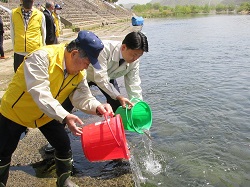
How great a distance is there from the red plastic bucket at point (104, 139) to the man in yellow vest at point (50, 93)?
0.16 metres

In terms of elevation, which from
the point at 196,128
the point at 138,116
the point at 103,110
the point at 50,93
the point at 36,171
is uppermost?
the point at 50,93

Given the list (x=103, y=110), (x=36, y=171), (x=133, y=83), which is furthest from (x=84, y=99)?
(x=36, y=171)

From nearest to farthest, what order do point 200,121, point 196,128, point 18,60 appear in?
point 18,60 → point 196,128 → point 200,121

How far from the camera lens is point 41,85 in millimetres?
2275

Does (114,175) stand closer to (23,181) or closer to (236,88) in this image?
(23,181)

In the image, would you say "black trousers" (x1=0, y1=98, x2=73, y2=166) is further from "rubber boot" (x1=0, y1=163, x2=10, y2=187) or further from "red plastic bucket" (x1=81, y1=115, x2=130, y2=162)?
"red plastic bucket" (x1=81, y1=115, x2=130, y2=162)

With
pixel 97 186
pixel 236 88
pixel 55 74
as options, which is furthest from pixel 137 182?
pixel 236 88

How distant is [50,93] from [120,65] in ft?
4.65

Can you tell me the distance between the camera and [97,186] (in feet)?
10.7

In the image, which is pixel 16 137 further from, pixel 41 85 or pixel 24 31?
pixel 24 31

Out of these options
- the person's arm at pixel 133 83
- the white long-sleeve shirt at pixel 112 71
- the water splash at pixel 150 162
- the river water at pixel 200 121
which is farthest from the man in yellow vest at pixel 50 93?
the river water at pixel 200 121

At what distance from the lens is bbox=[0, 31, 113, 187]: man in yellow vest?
229 cm

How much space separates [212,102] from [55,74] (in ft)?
17.3

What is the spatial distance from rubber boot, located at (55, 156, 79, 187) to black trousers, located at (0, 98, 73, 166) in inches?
2.4
